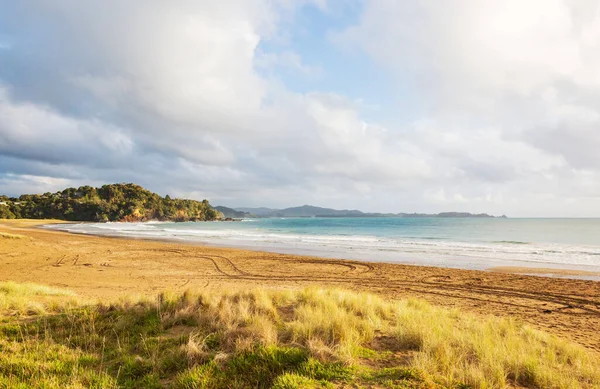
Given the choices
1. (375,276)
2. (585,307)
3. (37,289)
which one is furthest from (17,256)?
(585,307)

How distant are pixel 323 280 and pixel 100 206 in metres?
133

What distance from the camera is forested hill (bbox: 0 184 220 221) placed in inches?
4717

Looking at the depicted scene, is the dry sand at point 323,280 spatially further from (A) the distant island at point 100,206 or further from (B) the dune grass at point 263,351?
(A) the distant island at point 100,206

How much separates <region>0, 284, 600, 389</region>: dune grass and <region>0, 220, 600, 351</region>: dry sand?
4256 mm

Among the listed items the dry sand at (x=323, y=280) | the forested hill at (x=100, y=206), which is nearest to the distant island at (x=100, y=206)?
the forested hill at (x=100, y=206)

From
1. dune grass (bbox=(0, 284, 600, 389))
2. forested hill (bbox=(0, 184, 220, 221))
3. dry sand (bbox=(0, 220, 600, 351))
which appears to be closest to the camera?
dune grass (bbox=(0, 284, 600, 389))

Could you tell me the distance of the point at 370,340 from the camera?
6414 millimetres

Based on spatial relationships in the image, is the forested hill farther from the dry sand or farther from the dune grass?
the dune grass

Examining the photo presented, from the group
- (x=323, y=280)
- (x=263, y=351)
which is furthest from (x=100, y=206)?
(x=263, y=351)

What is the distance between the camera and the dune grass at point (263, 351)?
4688 millimetres

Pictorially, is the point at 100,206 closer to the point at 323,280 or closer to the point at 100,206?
the point at 100,206

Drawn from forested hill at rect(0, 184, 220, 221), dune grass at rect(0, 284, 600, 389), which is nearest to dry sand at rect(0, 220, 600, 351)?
dune grass at rect(0, 284, 600, 389)

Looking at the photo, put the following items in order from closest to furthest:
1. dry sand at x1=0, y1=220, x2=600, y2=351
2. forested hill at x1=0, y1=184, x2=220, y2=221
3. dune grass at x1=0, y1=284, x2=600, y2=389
→ 1. dune grass at x1=0, y1=284, x2=600, y2=389
2. dry sand at x1=0, y1=220, x2=600, y2=351
3. forested hill at x1=0, y1=184, x2=220, y2=221

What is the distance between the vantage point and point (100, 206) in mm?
122438
